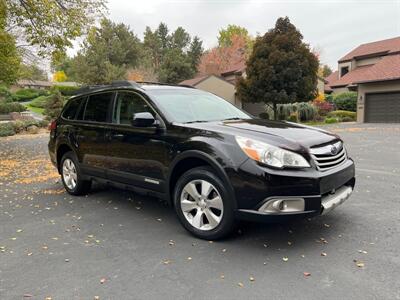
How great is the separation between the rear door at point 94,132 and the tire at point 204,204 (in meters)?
1.67

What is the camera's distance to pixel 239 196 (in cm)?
363

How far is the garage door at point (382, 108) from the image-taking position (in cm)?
2364

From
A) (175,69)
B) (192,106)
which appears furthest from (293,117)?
(175,69)

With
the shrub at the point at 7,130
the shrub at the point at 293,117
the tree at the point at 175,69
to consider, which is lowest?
the shrub at the point at 7,130

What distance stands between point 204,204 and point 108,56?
47.2 m

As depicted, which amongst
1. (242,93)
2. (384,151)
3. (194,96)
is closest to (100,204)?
(194,96)

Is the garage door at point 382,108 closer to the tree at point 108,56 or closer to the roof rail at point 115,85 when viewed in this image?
the roof rail at point 115,85

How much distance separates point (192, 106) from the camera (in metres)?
4.92

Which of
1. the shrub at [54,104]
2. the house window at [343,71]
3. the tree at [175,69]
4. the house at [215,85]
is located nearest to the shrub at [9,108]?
the shrub at [54,104]

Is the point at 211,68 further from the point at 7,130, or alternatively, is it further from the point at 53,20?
the point at 53,20

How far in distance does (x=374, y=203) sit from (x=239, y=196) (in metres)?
2.70

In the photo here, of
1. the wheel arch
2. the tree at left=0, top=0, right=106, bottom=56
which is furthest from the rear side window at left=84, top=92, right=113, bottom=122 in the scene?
the tree at left=0, top=0, right=106, bottom=56

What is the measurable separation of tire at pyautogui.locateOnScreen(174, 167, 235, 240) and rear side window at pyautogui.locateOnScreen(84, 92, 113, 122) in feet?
Answer: 6.33

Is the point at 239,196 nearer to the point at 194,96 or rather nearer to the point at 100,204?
the point at 194,96
